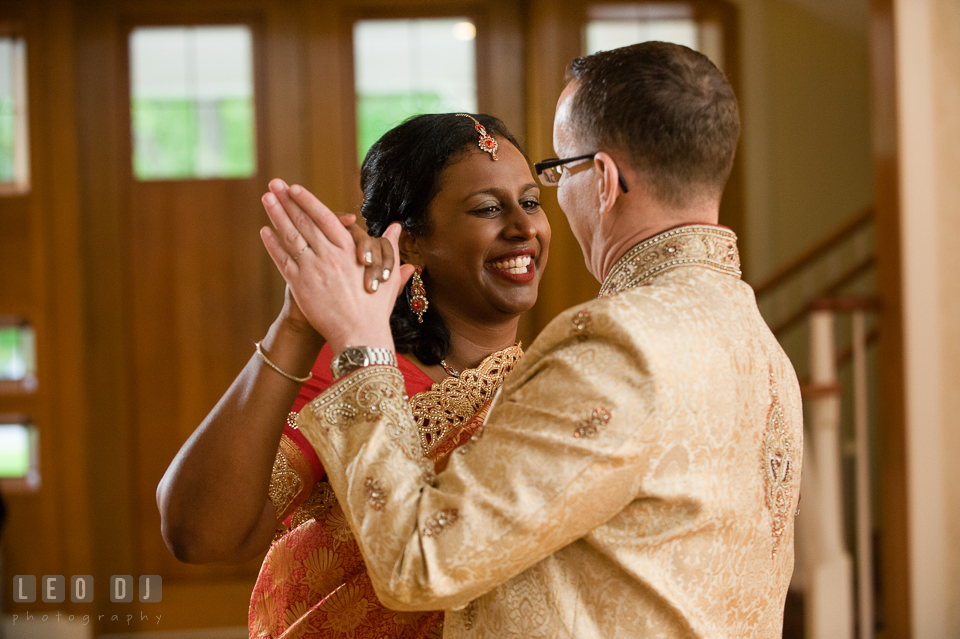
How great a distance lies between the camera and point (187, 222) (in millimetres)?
4082

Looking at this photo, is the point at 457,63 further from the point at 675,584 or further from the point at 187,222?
the point at 675,584

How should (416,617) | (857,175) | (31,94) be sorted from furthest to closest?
(857,175), (31,94), (416,617)

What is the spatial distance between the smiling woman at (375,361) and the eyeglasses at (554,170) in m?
0.24

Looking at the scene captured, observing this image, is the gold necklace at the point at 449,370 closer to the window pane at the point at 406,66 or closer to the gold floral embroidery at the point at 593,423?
the gold floral embroidery at the point at 593,423

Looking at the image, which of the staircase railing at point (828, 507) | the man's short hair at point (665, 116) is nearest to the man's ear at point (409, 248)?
the man's short hair at point (665, 116)

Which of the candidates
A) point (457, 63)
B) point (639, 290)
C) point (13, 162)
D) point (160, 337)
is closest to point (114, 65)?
point (13, 162)

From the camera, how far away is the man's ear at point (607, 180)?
97 centimetres

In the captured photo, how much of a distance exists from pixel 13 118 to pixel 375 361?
395cm

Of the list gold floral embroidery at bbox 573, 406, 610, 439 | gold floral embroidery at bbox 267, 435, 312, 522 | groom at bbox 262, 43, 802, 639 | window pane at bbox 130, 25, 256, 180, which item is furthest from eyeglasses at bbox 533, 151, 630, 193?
window pane at bbox 130, 25, 256, 180

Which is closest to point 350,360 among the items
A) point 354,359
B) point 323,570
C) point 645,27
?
point 354,359

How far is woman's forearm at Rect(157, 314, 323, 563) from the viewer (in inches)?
41.4

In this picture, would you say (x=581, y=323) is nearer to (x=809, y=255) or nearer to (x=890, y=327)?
(x=890, y=327)

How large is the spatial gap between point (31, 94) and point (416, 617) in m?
3.77

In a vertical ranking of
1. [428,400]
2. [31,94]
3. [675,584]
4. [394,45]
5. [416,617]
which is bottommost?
[416,617]
